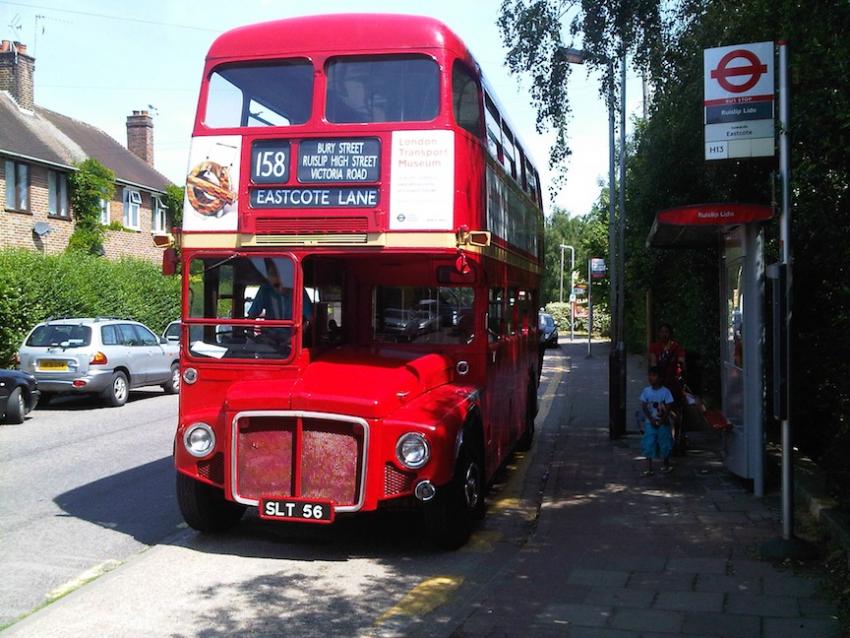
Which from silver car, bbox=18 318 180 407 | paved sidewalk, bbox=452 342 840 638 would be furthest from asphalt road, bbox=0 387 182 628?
paved sidewalk, bbox=452 342 840 638

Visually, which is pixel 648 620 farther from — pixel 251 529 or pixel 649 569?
pixel 251 529

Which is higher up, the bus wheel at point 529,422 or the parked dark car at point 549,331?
the parked dark car at point 549,331

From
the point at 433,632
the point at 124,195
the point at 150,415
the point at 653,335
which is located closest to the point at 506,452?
→ the point at 433,632

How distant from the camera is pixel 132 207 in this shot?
3388cm

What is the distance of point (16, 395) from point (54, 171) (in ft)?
54.0

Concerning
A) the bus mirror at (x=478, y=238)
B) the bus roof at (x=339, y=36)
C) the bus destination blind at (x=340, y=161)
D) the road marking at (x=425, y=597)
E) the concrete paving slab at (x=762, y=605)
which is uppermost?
the bus roof at (x=339, y=36)

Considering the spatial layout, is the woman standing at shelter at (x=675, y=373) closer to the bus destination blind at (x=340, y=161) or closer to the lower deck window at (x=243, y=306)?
the bus destination blind at (x=340, y=161)

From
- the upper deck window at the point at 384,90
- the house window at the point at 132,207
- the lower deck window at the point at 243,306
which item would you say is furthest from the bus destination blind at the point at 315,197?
the house window at the point at 132,207

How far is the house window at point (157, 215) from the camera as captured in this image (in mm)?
35500

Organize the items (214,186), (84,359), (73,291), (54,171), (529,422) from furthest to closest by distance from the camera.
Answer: (54,171)
(73,291)
(84,359)
(529,422)
(214,186)

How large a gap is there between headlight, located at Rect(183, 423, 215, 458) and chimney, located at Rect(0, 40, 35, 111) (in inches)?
1106

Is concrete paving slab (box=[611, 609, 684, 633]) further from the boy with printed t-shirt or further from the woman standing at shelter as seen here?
the woman standing at shelter

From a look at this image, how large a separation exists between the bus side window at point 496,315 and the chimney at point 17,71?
88.7 ft

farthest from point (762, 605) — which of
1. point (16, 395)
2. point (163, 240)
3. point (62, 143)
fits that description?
point (62, 143)
